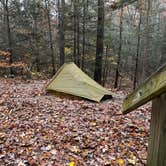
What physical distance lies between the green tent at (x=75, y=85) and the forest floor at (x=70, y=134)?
0.56m

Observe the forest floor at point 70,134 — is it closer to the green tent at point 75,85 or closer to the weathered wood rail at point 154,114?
the green tent at point 75,85

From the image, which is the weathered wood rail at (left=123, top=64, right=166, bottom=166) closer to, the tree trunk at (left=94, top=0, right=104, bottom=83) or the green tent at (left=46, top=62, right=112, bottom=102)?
the green tent at (left=46, top=62, right=112, bottom=102)

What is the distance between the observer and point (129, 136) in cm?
456

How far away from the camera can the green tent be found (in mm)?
7586

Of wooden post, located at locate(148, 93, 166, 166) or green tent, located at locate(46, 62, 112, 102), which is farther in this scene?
green tent, located at locate(46, 62, 112, 102)

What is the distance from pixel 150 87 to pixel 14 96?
6.88 metres

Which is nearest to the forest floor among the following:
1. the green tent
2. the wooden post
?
the green tent

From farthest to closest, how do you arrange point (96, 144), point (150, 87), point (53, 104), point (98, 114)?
1. point (53, 104)
2. point (98, 114)
3. point (96, 144)
4. point (150, 87)

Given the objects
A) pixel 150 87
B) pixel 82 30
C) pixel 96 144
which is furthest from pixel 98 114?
pixel 82 30

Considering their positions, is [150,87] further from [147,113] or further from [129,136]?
[147,113]

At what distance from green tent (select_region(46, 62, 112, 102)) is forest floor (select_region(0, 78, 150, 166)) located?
557 millimetres

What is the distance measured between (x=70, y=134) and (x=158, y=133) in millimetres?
2875

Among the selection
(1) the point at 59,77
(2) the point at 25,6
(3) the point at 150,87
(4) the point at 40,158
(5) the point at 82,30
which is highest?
(2) the point at 25,6

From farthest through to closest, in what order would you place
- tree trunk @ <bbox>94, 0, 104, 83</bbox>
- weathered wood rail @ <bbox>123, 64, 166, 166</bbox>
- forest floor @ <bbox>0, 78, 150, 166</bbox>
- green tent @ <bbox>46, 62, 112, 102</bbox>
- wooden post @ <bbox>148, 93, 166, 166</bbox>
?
tree trunk @ <bbox>94, 0, 104, 83</bbox>, green tent @ <bbox>46, 62, 112, 102</bbox>, forest floor @ <bbox>0, 78, 150, 166</bbox>, wooden post @ <bbox>148, 93, 166, 166</bbox>, weathered wood rail @ <bbox>123, 64, 166, 166</bbox>
